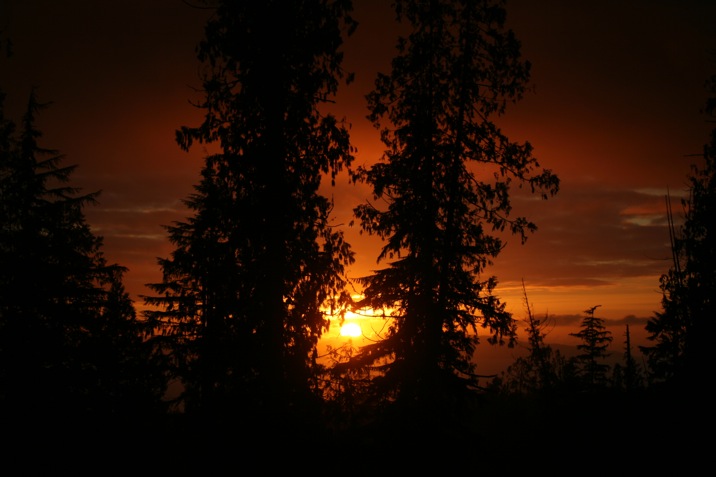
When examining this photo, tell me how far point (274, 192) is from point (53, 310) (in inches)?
491

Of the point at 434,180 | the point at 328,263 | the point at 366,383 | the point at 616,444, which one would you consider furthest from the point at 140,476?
the point at 616,444

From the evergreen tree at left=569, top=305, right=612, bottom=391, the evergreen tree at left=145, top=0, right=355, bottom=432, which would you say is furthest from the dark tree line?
the evergreen tree at left=569, top=305, right=612, bottom=391

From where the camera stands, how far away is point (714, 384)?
60.4 ft

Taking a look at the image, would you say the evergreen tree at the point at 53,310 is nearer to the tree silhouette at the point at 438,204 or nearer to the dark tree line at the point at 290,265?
the dark tree line at the point at 290,265

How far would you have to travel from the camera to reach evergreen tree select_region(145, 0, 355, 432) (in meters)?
11.3

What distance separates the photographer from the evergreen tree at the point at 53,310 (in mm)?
16750

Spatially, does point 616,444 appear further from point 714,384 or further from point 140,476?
point 140,476

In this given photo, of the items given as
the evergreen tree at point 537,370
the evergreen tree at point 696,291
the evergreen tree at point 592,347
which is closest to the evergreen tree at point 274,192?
the evergreen tree at point 537,370

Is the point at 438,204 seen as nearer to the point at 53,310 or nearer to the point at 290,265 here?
the point at 290,265

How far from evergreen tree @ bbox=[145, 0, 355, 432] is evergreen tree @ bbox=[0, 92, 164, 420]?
833cm

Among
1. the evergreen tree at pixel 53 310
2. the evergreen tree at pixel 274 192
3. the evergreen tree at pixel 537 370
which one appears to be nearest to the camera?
the evergreen tree at pixel 274 192

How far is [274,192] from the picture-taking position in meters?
11.4

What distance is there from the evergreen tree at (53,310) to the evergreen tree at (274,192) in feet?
27.3

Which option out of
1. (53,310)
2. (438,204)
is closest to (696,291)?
(438,204)
